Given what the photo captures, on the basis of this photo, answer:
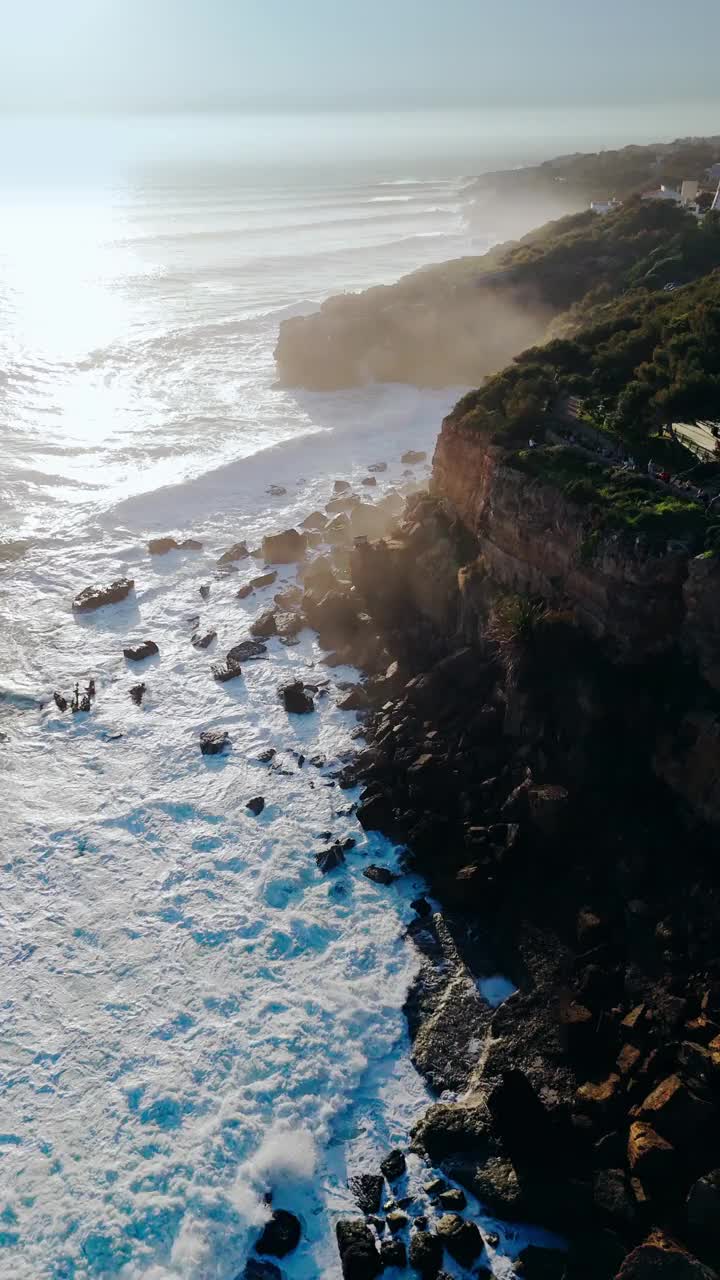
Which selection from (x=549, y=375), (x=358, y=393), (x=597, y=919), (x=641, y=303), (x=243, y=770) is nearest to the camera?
(x=597, y=919)

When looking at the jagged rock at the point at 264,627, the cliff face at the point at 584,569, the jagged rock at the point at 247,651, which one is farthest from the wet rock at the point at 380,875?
the jagged rock at the point at 264,627

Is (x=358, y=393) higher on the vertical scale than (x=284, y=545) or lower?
higher

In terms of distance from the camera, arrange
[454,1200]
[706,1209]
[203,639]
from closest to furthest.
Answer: [706,1209]
[454,1200]
[203,639]

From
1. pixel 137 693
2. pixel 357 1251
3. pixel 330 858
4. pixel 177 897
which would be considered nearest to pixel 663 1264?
pixel 357 1251

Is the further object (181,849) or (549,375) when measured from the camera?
(549,375)

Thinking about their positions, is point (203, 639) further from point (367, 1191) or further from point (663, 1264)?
point (663, 1264)

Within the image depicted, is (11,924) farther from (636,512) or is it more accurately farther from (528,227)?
(528,227)

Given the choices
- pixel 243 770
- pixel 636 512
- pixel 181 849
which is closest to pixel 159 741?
pixel 243 770
